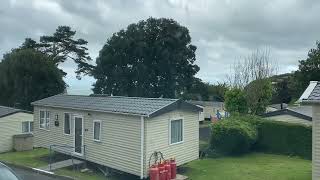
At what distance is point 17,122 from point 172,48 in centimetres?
3246

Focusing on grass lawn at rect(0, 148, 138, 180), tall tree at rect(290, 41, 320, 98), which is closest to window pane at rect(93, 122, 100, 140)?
grass lawn at rect(0, 148, 138, 180)

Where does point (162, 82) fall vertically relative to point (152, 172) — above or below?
above

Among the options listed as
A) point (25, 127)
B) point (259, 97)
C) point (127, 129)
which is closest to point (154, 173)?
point (127, 129)

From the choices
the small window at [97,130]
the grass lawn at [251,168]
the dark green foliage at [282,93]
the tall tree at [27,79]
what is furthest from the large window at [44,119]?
the dark green foliage at [282,93]

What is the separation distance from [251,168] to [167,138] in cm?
418

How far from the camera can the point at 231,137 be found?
2491 centimetres

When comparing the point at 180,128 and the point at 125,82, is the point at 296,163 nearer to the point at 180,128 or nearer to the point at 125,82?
the point at 180,128

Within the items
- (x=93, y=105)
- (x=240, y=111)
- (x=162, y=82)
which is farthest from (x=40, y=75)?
(x=93, y=105)

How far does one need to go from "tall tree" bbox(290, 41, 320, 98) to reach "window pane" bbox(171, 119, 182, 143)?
39.8 m

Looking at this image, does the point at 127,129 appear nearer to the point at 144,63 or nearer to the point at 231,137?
the point at 231,137

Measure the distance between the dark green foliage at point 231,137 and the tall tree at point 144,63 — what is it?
32860mm

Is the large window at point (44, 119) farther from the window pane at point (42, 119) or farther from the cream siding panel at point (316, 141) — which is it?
the cream siding panel at point (316, 141)

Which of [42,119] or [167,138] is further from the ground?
[42,119]

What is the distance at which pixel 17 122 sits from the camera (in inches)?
1197
